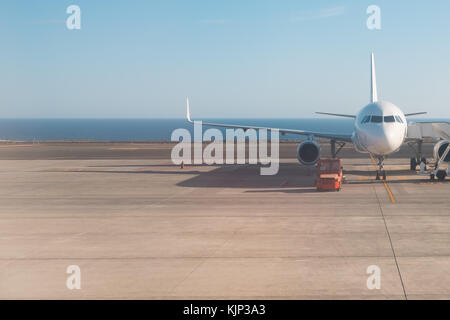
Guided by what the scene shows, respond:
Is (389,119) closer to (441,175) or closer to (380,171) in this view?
(380,171)

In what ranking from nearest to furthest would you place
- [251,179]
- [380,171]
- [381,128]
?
1. [381,128]
2. [380,171]
3. [251,179]

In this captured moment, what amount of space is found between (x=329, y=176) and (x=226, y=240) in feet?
39.1

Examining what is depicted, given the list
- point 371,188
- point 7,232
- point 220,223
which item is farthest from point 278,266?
point 371,188

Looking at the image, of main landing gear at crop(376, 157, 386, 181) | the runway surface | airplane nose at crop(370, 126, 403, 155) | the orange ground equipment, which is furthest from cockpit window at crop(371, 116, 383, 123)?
the runway surface

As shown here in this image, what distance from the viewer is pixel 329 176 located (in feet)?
82.5

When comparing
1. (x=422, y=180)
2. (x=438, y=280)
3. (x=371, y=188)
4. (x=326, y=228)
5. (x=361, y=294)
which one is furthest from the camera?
(x=422, y=180)

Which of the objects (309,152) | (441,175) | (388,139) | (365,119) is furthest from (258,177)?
(441,175)

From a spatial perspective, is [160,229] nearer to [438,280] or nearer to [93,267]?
[93,267]

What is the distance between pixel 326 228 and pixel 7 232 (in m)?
9.69

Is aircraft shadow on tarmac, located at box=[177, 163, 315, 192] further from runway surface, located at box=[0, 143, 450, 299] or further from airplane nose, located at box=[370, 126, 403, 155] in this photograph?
airplane nose, located at box=[370, 126, 403, 155]

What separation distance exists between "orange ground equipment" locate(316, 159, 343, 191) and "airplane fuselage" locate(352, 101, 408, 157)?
1950 mm

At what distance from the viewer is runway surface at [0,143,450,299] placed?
33.3 feet
